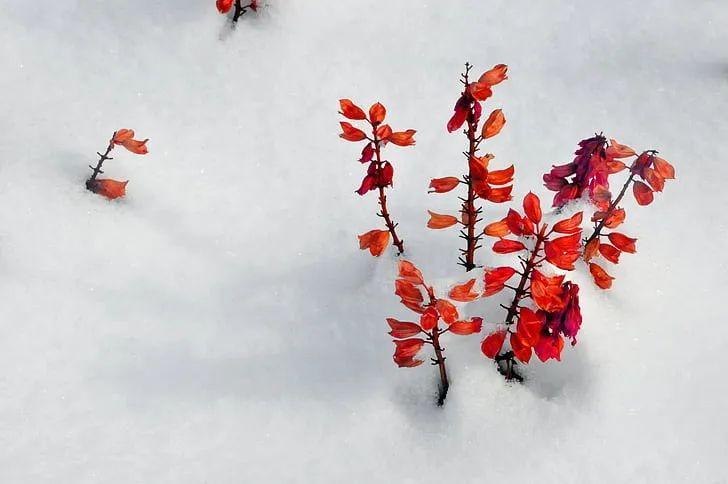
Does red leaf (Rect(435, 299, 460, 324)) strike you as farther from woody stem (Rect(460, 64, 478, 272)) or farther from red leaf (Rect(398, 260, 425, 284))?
woody stem (Rect(460, 64, 478, 272))

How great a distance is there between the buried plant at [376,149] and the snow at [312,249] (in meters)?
0.12

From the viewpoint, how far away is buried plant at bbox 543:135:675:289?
1.89 m

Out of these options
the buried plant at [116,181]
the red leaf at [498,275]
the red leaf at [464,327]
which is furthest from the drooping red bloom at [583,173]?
the buried plant at [116,181]

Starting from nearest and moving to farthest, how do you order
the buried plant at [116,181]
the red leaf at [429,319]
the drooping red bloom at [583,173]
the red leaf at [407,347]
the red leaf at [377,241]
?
1. the red leaf at [429,319]
2. the red leaf at [407,347]
3. the drooping red bloom at [583,173]
4. the red leaf at [377,241]
5. the buried plant at [116,181]

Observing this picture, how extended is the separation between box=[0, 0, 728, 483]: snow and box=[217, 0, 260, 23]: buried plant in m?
0.07

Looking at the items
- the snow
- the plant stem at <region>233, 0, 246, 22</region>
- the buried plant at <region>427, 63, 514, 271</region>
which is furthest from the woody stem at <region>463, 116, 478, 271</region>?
the plant stem at <region>233, 0, 246, 22</region>

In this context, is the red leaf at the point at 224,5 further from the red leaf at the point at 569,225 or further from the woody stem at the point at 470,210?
the red leaf at the point at 569,225

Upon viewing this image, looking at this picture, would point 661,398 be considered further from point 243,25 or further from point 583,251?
point 243,25

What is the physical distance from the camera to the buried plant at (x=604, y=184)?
1888 mm

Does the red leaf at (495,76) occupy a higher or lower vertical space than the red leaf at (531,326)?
higher

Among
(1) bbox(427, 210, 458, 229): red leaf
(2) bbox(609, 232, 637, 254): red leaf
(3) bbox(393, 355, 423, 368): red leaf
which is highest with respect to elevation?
(1) bbox(427, 210, 458, 229): red leaf

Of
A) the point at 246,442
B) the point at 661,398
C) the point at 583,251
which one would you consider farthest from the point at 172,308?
the point at 661,398

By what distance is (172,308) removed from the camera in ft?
6.81

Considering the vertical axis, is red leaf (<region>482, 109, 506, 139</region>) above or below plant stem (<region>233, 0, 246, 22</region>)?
below
